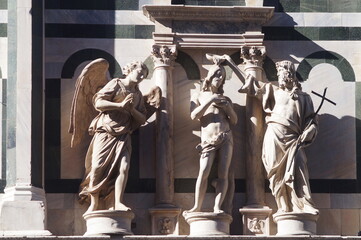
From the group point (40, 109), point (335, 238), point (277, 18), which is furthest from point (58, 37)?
point (335, 238)

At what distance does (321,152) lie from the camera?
2320 centimetres

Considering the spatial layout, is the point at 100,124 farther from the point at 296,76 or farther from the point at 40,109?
the point at 296,76

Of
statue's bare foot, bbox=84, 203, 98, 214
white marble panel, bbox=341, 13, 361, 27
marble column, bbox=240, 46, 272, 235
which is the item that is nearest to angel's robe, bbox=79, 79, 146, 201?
statue's bare foot, bbox=84, 203, 98, 214

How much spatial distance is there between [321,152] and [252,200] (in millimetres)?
A: 1159

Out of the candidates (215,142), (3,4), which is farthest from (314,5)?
(3,4)

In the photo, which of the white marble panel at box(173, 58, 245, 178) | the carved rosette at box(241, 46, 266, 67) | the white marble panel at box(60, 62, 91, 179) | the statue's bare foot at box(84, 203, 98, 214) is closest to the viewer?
the statue's bare foot at box(84, 203, 98, 214)

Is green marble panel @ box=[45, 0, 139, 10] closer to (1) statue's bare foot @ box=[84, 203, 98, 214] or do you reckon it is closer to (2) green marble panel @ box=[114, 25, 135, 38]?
(2) green marble panel @ box=[114, 25, 135, 38]

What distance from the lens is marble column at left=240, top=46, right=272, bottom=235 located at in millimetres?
22703

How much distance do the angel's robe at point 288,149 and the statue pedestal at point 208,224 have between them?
29.8 inches

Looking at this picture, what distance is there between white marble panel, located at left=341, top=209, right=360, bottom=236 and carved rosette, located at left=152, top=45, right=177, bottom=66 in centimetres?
292

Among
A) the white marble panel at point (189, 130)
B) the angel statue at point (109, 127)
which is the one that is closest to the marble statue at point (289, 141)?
the white marble panel at point (189, 130)

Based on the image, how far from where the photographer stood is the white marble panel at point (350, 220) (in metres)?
22.9

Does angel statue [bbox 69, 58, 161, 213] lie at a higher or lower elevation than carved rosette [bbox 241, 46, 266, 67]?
lower

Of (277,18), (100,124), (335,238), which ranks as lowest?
(335,238)
